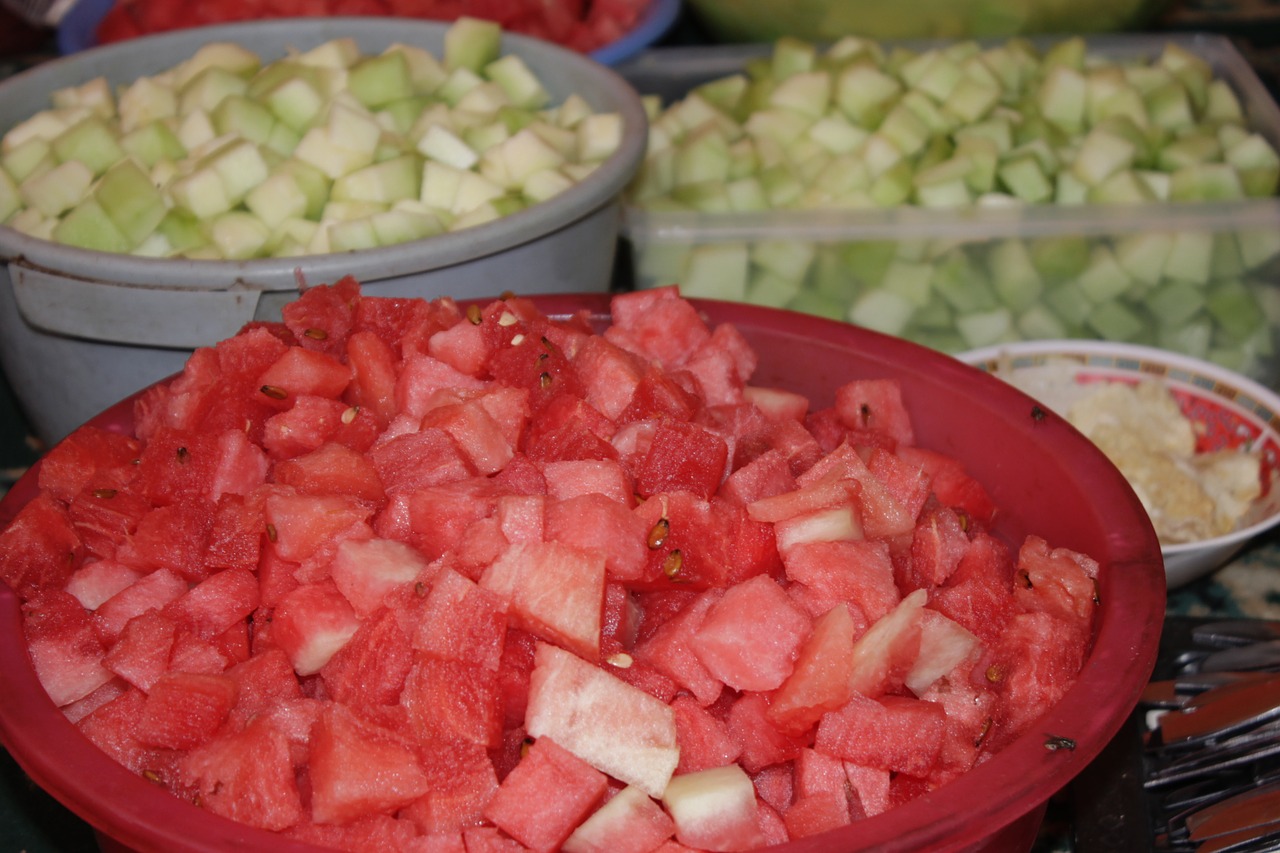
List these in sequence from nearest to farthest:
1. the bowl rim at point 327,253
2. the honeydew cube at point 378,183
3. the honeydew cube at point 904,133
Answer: the bowl rim at point 327,253 < the honeydew cube at point 378,183 < the honeydew cube at point 904,133

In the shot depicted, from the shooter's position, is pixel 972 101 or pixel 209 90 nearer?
pixel 209 90

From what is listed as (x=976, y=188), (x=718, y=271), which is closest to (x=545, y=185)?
(x=718, y=271)

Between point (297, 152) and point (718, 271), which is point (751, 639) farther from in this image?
point (297, 152)

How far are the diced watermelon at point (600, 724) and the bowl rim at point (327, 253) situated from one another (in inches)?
26.6

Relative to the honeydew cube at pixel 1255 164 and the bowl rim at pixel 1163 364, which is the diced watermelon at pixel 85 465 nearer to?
the bowl rim at pixel 1163 364

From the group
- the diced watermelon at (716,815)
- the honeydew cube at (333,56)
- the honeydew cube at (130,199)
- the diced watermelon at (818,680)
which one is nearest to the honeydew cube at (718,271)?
the honeydew cube at (333,56)

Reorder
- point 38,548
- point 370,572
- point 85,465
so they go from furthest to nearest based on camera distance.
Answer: point 85,465, point 38,548, point 370,572

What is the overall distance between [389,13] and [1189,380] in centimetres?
162

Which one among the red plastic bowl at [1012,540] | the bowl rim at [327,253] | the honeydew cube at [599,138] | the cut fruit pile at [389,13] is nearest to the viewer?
the red plastic bowl at [1012,540]

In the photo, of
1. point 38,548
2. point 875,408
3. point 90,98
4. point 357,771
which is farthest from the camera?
point 90,98

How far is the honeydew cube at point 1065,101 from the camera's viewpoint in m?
2.13

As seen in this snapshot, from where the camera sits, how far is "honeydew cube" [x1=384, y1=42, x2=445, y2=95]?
6.20 feet

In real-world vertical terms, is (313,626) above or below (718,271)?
above

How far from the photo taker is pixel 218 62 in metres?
1.89
